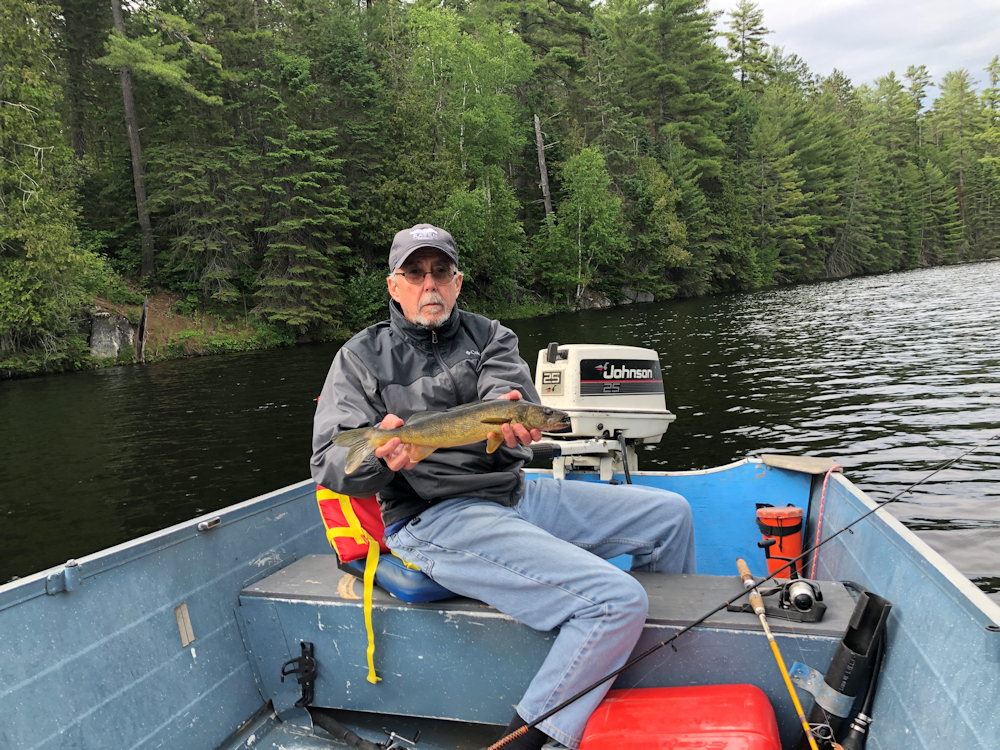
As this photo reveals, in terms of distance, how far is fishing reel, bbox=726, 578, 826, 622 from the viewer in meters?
2.46

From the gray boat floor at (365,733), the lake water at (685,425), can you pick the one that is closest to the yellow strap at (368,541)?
the gray boat floor at (365,733)

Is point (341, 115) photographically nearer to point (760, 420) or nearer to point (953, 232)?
point (760, 420)

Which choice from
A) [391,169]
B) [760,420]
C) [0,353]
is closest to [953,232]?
[391,169]

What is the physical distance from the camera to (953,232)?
68000 mm

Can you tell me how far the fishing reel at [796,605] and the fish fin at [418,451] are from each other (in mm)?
1291

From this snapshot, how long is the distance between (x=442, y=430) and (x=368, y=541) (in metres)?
0.74

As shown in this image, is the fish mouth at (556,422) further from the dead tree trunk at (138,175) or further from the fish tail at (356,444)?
the dead tree trunk at (138,175)

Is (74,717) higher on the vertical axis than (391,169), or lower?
lower

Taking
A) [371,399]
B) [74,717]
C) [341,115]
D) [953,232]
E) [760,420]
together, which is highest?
[341,115]

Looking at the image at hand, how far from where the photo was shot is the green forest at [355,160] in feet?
77.7

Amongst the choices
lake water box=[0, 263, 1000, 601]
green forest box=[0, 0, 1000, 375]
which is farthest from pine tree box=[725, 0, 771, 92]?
lake water box=[0, 263, 1000, 601]

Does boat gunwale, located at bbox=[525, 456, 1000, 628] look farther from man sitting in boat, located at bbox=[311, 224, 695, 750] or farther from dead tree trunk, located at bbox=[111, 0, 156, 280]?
dead tree trunk, located at bbox=[111, 0, 156, 280]

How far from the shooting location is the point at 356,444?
2.52 metres

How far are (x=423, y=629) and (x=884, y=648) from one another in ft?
5.66
